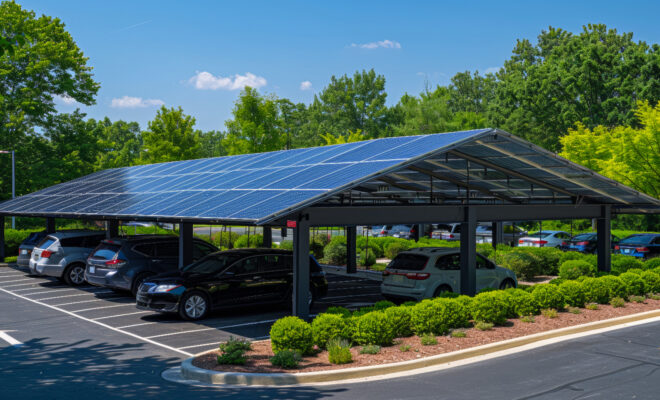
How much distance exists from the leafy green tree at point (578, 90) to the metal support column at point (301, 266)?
154ft

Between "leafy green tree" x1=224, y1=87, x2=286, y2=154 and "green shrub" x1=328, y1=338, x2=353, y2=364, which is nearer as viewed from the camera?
"green shrub" x1=328, y1=338, x2=353, y2=364

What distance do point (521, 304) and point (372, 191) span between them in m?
9.10

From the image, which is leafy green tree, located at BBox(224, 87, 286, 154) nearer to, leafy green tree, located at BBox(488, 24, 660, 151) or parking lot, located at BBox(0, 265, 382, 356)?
leafy green tree, located at BBox(488, 24, 660, 151)

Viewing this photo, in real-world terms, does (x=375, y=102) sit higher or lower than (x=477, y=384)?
higher

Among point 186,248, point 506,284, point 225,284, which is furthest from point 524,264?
point 186,248

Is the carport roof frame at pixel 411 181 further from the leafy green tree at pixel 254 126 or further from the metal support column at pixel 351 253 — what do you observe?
the leafy green tree at pixel 254 126

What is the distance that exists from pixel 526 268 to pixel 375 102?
233 ft

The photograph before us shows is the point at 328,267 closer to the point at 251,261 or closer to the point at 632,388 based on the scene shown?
the point at 251,261

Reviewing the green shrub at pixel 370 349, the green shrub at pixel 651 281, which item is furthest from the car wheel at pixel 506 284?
A: the green shrub at pixel 370 349

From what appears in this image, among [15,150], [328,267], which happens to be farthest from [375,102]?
[328,267]

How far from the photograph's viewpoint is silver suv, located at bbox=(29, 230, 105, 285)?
20016 millimetres

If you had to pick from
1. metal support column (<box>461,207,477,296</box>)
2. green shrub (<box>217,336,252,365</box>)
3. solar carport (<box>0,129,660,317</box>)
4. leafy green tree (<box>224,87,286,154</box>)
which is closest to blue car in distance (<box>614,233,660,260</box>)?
solar carport (<box>0,129,660,317</box>)

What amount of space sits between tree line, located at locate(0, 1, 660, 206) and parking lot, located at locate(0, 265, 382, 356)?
9683 mm

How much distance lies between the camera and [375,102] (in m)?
90.9
